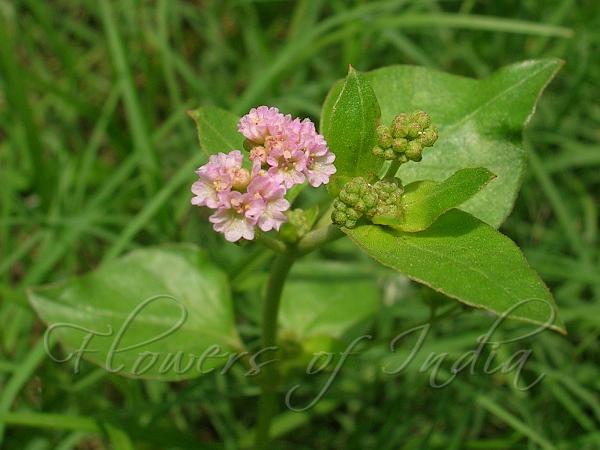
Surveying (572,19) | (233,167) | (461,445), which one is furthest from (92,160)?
(572,19)

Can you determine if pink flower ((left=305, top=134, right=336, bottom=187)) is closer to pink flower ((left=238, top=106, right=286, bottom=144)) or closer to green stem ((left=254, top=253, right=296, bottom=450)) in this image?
pink flower ((left=238, top=106, right=286, bottom=144))

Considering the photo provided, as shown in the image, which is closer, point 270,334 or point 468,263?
point 468,263

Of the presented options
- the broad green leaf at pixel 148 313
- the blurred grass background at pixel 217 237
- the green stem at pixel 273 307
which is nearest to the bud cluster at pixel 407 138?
the green stem at pixel 273 307

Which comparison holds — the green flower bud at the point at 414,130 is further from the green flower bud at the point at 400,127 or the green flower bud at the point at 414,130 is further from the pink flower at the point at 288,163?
the pink flower at the point at 288,163

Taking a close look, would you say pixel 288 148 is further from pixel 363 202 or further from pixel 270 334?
pixel 270 334

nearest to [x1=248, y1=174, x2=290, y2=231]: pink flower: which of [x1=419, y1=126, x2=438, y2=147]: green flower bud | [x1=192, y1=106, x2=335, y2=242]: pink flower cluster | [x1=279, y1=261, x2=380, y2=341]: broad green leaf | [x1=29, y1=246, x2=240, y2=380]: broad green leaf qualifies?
[x1=192, y1=106, x2=335, y2=242]: pink flower cluster

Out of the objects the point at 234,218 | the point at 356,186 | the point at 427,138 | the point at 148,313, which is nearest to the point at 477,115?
the point at 427,138
